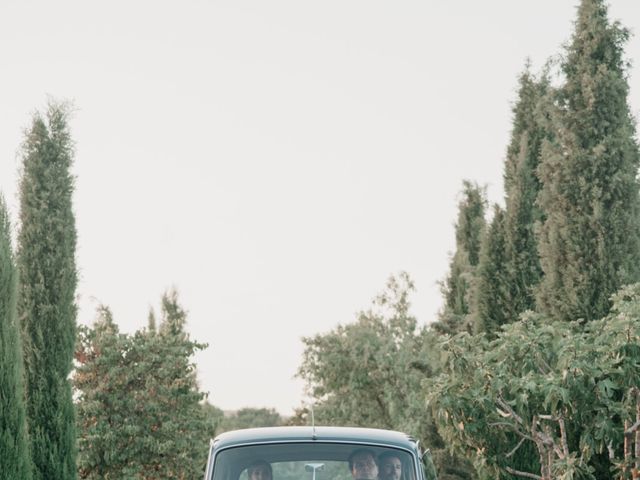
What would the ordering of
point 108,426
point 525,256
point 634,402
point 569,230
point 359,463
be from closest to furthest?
point 359,463, point 634,402, point 569,230, point 525,256, point 108,426

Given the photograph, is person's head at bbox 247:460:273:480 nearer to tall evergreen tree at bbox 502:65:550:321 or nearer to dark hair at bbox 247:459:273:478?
dark hair at bbox 247:459:273:478

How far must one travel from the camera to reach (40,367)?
2222 cm

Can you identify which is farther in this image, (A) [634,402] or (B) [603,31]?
(B) [603,31]

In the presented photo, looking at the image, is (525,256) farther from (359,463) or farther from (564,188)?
(359,463)

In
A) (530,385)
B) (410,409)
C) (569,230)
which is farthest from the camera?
(410,409)

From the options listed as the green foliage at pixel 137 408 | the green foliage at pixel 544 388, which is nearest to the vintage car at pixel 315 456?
the green foliage at pixel 544 388

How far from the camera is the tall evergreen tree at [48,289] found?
22.0 metres

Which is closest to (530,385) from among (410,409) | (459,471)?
(459,471)

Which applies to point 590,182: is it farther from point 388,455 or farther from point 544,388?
point 388,455

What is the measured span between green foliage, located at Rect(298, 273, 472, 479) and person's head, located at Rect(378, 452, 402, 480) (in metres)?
29.4

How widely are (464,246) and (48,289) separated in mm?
Result: 15500

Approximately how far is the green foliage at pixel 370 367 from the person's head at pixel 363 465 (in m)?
29.5

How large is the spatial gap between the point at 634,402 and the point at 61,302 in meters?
12.1

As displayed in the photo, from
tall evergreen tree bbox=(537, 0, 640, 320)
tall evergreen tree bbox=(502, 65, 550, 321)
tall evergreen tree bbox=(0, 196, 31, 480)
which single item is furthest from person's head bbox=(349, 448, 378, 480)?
tall evergreen tree bbox=(502, 65, 550, 321)
